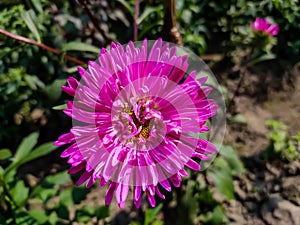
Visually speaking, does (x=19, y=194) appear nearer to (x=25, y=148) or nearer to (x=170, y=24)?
(x=25, y=148)

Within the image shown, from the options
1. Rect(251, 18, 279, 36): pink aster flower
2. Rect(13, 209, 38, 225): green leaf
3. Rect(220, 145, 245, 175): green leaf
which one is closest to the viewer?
Rect(13, 209, 38, 225): green leaf

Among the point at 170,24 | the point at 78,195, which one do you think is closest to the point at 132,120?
the point at 170,24

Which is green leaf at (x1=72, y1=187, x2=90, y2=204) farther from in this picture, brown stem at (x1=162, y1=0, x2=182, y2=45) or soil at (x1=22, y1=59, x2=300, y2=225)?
brown stem at (x1=162, y1=0, x2=182, y2=45)

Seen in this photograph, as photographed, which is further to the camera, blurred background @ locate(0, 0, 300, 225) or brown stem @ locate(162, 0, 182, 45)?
blurred background @ locate(0, 0, 300, 225)

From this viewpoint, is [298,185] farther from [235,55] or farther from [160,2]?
[160,2]

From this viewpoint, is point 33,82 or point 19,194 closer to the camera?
point 19,194

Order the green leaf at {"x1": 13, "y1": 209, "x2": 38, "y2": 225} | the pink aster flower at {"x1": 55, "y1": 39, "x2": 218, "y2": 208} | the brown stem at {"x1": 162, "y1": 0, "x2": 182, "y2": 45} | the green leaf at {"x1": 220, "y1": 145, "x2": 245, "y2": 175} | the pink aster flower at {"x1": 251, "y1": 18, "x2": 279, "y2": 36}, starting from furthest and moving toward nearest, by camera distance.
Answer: the pink aster flower at {"x1": 251, "y1": 18, "x2": 279, "y2": 36}, the green leaf at {"x1": 220, "y1": 145, "x2": 245, "y2": 175}, the green leaf at {"x1": 13, "y1": 209, "x2": 38, "y2": 225}, the brown stem at {"x1": 162, "y1": 0, "x2": 182, "y2": 45}, the pink aster flower at {"x1": 55, "y1": 39, "x2": 218, "y2": 208}

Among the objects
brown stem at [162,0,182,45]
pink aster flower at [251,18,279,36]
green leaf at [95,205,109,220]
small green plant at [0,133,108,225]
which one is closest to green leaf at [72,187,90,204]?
small green plant at [0,133,108,225]

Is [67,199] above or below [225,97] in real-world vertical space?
below
